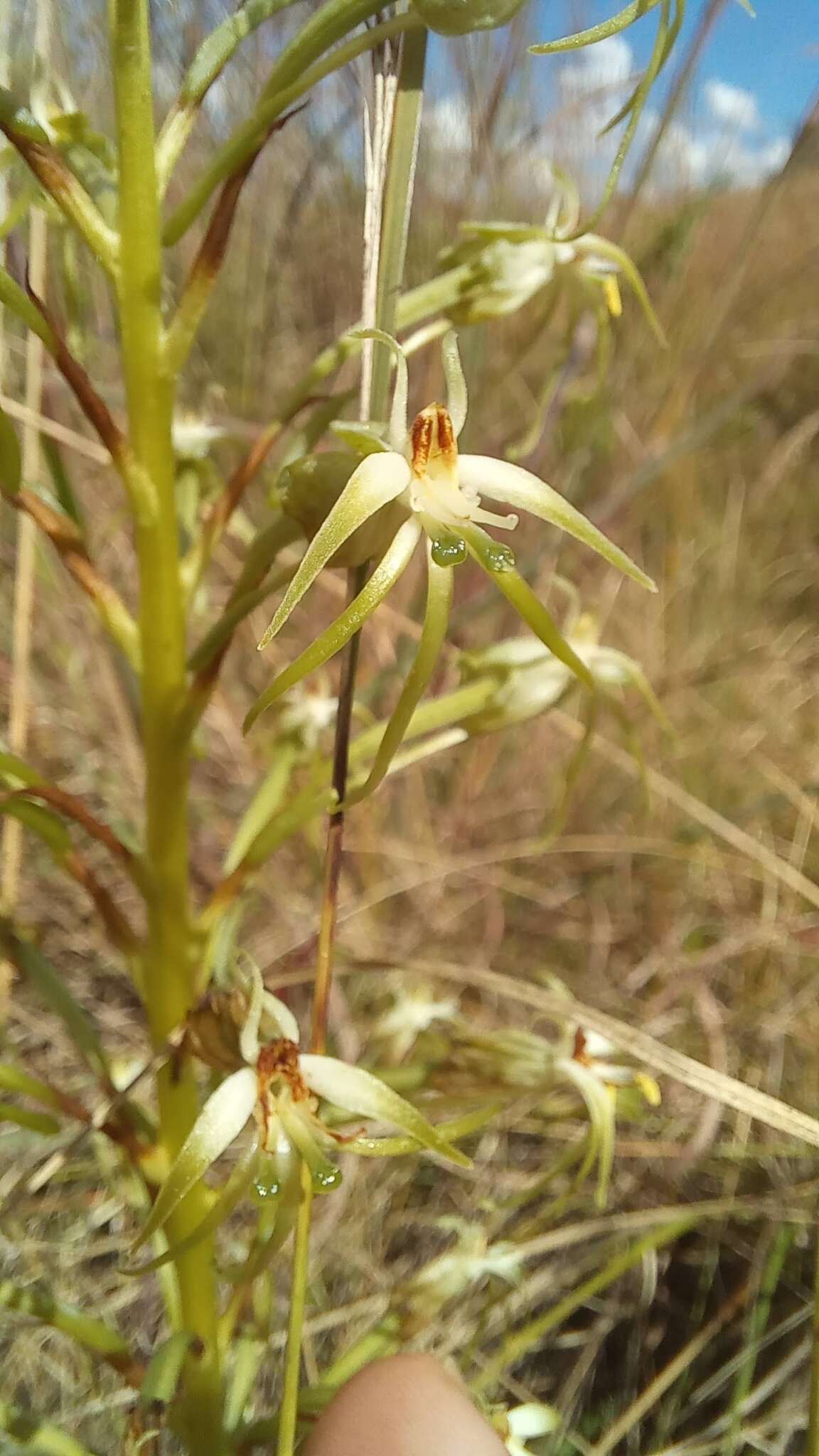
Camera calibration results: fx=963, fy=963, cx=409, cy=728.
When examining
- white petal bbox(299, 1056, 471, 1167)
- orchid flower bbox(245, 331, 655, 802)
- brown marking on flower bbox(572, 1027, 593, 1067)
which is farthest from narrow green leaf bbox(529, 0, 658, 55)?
brown marking on flower bbox(572, 1027, 593, 1067)

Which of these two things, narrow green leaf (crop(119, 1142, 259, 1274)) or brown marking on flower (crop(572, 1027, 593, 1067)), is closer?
narrow green leaf (crop(119, 1142, 259, 1274))

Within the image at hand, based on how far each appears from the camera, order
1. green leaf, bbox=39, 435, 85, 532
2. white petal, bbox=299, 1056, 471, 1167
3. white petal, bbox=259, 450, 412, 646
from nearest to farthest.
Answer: white petal, bbox=259, 450, 412, 646
white petal, bbox=299, 1056, 471, 1167
green leaf, bbox=39, 435, 85, 532

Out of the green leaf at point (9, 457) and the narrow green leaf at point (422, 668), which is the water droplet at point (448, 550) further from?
the green leaf at point (9, 457)

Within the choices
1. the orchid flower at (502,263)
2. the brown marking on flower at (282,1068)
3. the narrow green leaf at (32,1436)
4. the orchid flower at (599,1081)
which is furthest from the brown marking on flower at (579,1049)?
the orchid flower at (502,263)

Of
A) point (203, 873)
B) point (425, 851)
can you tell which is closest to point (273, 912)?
point (203, 873)

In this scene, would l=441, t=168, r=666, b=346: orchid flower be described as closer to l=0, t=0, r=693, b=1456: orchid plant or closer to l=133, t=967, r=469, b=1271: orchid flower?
l=0, t=0, r=693, b=1456: orchid plant

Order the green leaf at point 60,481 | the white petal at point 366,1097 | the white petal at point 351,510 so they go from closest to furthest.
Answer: the white petal at point 351,510
the white petal at point 366,1097
the green leaf at point 60,481

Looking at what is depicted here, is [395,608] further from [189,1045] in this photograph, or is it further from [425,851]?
[189,1045]
